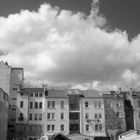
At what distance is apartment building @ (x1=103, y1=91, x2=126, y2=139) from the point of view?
7188 cm

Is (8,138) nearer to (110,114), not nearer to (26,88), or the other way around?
(26,88)

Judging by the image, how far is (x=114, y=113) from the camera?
239 feet

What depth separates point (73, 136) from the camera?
62.5 meters

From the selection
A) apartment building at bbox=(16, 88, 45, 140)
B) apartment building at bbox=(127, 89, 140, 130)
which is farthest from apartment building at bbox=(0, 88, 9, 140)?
apartment building at bbox=(127, 89, 140, 130)

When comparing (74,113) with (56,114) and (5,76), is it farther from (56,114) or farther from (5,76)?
(5,76)

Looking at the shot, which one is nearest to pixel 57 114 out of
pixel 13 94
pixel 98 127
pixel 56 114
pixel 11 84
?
pixel 56 114

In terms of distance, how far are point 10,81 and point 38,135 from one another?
18735mm

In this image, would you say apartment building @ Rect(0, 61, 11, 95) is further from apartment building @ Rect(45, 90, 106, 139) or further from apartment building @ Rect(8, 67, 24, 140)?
apartment building @ Rect(45, 90, 106, 139)

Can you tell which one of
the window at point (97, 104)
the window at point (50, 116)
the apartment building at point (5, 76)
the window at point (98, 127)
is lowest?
the window at point (98, 127)

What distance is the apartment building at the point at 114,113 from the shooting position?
71.9 meters

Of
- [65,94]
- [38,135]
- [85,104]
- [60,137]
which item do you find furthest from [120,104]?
[60,137]

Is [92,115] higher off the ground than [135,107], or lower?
lower

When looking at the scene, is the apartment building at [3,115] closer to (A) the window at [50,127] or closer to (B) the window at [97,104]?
(A) the window at [50,127]

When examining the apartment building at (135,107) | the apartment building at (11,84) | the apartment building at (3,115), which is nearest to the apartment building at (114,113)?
the apartment building at (135,107)
